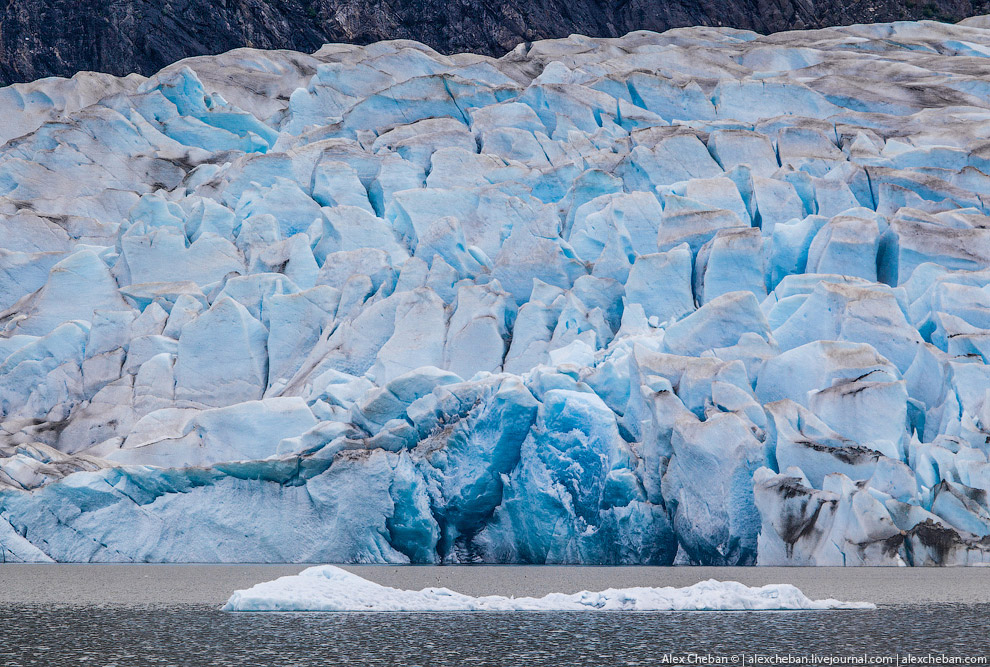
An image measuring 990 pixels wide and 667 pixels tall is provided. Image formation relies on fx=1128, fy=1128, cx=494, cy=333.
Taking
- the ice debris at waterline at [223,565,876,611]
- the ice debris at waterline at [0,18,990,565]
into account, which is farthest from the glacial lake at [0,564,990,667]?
the ice debris at waterline at [0,18,990,565]

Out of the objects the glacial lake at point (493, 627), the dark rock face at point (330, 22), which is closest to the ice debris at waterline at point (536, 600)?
the glacial lake at point (493, 627)

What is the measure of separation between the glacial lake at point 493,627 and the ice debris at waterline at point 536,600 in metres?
0.14

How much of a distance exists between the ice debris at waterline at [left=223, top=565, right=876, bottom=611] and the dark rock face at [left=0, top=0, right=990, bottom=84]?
2614 cm

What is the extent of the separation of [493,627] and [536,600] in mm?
1418

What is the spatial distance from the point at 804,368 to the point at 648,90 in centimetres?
1132

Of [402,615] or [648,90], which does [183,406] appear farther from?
[648,90]

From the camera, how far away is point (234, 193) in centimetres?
2225

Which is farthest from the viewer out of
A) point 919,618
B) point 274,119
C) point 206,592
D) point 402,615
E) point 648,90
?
point 274,119

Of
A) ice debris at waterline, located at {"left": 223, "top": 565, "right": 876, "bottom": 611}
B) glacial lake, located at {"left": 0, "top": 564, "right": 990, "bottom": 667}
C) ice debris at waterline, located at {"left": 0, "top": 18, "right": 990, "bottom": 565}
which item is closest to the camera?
glacial lake, located at {"left": 0, "top": 564, "right": 990, "bottom": 667}

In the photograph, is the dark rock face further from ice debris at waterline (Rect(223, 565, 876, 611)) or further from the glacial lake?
ice debris at waterline (Rect(223, 565, 876, 611))

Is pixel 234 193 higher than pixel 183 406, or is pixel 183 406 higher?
pixel 234 193

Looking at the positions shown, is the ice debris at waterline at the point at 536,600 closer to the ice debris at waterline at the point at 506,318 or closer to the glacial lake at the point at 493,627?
the glacial lake at the point at 493,627

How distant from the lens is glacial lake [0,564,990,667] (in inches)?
281

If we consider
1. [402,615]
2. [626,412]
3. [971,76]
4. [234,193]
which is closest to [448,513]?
[626,412]
